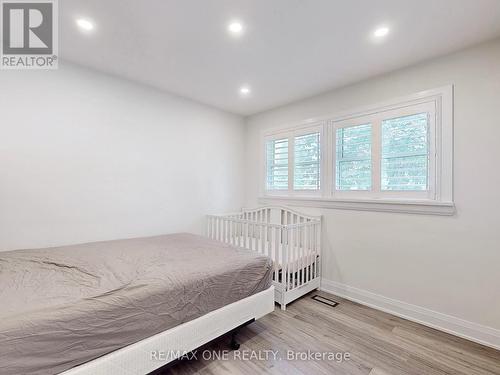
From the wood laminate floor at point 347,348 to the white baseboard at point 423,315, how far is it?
0.25 ft

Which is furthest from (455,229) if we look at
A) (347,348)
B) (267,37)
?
(267,37)

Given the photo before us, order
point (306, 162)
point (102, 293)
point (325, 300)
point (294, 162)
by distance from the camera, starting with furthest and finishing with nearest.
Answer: point (294, 162), point (306, 162), point (325, 300), point (102, 293)

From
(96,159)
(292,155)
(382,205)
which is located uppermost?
(292,155)

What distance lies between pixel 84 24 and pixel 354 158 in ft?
9.59

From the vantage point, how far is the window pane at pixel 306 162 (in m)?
3.18

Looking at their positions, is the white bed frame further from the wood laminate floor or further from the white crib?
the white crib

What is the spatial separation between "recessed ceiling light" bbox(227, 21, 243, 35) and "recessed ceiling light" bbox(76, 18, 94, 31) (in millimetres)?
1103

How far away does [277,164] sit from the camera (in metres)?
3.71

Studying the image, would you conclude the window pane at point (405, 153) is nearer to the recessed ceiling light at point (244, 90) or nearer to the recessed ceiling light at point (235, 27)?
the recessed ceiling light at point (244, 90)

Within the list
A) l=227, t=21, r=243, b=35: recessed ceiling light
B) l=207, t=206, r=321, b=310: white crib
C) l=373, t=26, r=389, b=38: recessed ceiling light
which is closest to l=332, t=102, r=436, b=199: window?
l=207, t=206, r=321, b=310: white crib

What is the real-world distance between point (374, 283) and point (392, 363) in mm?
957

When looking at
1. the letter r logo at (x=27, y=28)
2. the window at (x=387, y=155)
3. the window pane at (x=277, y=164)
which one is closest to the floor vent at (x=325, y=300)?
the window at (x=387, y=155)

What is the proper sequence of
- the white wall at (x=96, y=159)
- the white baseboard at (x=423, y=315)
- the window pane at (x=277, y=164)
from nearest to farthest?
the white baseboard at (x=423, y=315) → the white wall at (x=96, y=159) → the window pane at (x=277, y=164)

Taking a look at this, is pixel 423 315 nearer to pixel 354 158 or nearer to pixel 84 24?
pixel 354 158
